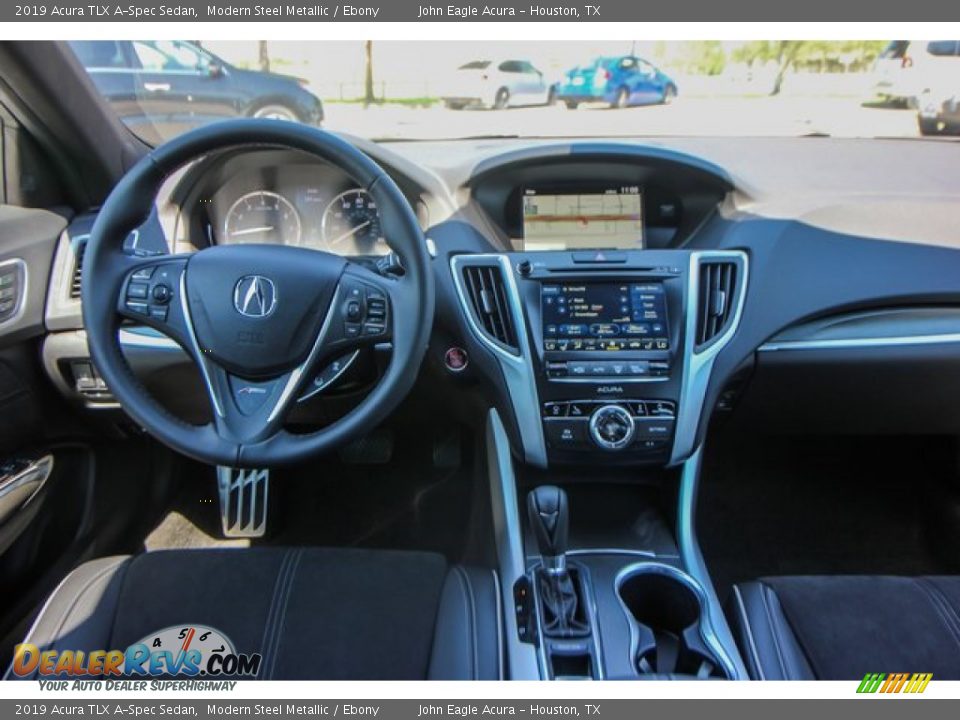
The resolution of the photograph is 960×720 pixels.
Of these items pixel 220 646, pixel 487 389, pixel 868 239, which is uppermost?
pixel 868 239

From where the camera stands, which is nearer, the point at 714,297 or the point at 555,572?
the point at 555,572

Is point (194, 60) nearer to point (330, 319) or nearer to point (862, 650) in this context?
point (330, 319)

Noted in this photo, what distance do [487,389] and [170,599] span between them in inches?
34.6

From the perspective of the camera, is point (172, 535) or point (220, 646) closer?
point (220, 646)

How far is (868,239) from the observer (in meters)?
1.89

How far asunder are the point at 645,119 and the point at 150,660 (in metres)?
1.74

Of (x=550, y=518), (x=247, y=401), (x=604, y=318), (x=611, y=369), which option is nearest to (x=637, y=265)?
(x=604, y=318)

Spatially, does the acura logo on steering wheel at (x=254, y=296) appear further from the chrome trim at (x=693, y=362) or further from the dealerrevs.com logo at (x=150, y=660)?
the chrome trim at (x=693, y=362)

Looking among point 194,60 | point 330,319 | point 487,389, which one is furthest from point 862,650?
point 194,60

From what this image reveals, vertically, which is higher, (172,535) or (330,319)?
(330,319)

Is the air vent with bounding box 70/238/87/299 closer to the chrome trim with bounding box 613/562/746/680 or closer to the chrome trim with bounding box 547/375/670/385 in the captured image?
the chrome trim with bounding box 547/375/670/385

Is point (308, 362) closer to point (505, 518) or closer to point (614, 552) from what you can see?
point (505, 518)

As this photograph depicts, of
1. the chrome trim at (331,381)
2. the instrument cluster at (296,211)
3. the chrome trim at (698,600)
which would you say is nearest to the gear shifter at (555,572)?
the chrome trim at (698,600)

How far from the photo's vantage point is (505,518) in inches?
72.8
